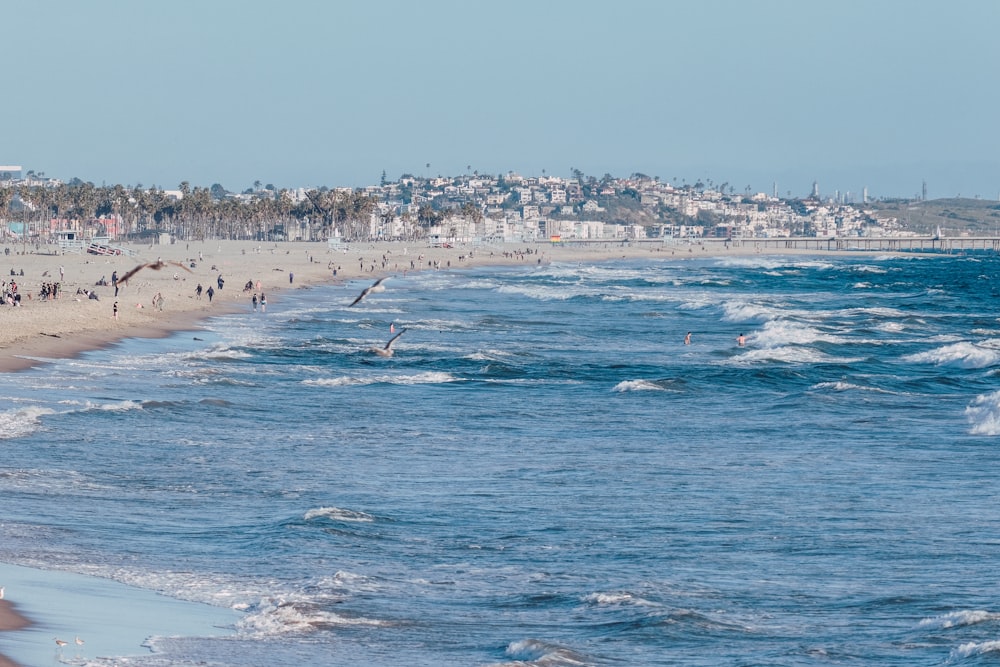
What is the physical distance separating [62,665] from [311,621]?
2.75 metres

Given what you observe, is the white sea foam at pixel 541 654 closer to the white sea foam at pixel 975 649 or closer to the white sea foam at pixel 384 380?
the white sea foam at pixel 975 649

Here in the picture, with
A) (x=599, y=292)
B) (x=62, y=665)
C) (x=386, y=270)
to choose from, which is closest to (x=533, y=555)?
(x=62, y=665)

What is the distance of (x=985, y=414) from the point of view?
28156mm

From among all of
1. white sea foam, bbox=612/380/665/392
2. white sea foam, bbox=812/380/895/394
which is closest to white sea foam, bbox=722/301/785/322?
white sea foam, bbox=812/380/895/394

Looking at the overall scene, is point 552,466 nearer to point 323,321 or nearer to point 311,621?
point 311,621

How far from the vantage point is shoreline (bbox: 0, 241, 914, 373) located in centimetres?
3934

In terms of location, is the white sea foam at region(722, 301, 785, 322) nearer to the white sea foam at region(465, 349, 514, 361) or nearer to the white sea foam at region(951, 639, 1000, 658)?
the white sea foam at region(465, 349, 514, 361)

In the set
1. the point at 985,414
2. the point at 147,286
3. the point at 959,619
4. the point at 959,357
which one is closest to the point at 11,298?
the point at 147,286

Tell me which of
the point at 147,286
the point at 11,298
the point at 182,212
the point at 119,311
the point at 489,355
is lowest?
the point at 489,355

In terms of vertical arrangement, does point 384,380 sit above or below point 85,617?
below

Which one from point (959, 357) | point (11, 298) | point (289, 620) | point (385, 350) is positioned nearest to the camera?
point (289, 620)

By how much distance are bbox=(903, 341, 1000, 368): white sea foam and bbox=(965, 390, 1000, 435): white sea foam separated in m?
10.0

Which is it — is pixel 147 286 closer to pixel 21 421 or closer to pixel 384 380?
pixel 384 380

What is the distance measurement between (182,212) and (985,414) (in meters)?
148
